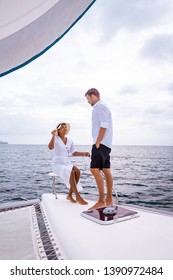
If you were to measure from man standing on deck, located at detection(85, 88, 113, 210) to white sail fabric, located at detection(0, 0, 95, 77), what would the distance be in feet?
4.69

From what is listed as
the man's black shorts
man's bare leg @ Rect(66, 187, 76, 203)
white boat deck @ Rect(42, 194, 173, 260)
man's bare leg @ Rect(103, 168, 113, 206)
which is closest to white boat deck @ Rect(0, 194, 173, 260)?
white boat deck @ Rect(42, 194, 173, 260)

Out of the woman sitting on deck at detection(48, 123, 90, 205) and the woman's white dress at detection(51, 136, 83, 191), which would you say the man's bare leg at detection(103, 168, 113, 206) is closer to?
the woman sitting on deck at detection(48, 123, 90, 205)

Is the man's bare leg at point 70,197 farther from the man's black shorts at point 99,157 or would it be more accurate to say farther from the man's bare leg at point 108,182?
the man's black shorts at point 99,157

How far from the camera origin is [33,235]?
9.27ft

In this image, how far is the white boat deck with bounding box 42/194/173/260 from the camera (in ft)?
6.91

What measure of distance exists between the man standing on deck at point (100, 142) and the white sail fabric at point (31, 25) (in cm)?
143

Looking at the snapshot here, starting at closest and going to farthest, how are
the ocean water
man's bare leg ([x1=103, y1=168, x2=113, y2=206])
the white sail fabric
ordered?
the white sail fabric
man's bare leg ([x1=103, y1=168, x2=113, y2=206])
the ocean water

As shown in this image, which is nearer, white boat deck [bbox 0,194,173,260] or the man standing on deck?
white boat deck [bbox 0,194,173,260]

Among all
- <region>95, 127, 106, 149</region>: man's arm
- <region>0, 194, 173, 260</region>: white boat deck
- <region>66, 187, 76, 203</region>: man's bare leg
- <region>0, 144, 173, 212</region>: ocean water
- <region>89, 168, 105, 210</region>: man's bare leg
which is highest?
<region>95, 127, 106, 149</region>: man's arm

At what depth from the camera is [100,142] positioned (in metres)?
3.65

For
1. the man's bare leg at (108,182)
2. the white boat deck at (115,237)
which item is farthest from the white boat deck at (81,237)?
the man's bare leg at (108,182)

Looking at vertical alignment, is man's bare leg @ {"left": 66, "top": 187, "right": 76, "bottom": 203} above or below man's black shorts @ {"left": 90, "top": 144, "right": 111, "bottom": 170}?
below

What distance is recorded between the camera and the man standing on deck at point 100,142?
142 inches

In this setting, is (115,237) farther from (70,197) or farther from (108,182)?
(70,197)
